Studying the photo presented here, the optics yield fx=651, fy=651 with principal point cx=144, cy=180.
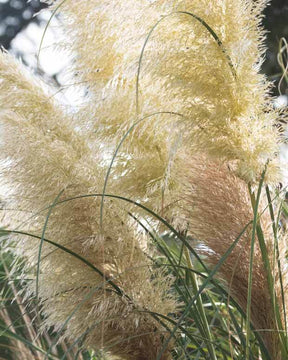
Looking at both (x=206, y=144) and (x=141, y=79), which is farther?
(x=141, y=79)

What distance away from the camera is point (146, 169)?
1477mm

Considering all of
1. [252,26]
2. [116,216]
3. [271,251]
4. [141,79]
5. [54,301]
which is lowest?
[54,301]

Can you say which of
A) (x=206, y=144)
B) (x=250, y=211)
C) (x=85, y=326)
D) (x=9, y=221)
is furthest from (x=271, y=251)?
(x=9, y=221)

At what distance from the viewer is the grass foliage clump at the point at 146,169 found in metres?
1.34

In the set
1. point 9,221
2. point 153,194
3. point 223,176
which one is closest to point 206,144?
point 223,176

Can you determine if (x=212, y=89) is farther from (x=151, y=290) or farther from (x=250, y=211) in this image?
(x=151, y=290)

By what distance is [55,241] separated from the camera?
1489mm

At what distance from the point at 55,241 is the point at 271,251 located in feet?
1.60

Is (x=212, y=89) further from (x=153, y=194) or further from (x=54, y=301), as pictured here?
(x=54, y=301)

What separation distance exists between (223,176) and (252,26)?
33 centimetres

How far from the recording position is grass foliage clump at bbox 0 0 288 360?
4.40 feet

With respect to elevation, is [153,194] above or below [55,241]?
above

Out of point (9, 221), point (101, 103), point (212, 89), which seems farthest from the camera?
point (9, 221)

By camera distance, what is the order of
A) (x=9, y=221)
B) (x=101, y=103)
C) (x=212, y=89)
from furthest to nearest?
1. (x=9, y=221)
2. (x=101, y=103)
3. (x=212, y=89)
